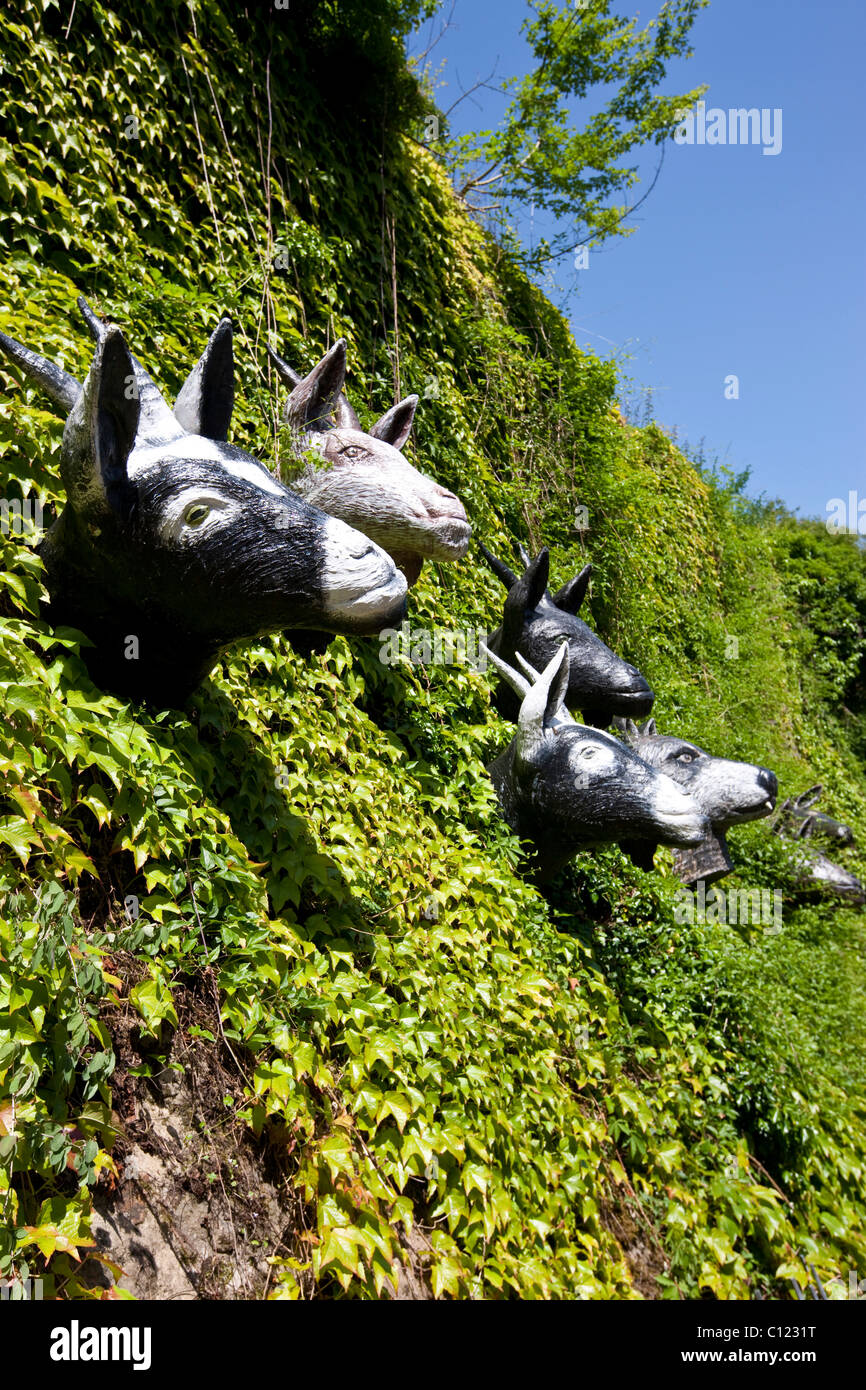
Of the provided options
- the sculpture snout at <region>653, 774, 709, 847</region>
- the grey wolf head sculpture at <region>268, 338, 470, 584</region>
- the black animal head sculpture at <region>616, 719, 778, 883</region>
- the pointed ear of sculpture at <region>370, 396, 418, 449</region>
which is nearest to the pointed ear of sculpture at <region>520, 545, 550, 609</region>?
the black animal head sculpture at <region>616, 719, 778, 883</region>

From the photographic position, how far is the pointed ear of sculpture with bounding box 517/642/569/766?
179 inches

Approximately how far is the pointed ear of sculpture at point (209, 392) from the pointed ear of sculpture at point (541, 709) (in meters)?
2.31

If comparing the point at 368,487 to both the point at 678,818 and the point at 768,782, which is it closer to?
the point at 678,818

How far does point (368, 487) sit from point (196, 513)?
145 cm

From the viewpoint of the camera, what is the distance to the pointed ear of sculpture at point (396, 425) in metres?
4.26

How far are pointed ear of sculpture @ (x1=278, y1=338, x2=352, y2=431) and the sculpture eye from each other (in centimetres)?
165

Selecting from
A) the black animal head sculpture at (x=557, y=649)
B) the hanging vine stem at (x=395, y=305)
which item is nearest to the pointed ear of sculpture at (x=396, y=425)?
the black animal head sculpture at (x=557, y=649)

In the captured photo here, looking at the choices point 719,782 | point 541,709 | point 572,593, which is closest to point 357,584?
point 541,709

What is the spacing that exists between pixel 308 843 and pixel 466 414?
516 centimetres

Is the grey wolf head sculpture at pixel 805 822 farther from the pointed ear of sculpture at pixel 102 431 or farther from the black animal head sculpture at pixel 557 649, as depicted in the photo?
the pointed ear of sculpture at pixel 102 431

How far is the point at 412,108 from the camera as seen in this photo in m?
7.14

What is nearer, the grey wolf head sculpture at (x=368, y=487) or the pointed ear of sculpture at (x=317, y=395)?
the grey wolf head sculpture at (x=368, y=487)

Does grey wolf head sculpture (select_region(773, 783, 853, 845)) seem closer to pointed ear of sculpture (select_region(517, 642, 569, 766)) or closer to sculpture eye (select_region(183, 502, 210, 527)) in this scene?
pointed ear of sculpture (select_region(517, 642, 569, 766))
